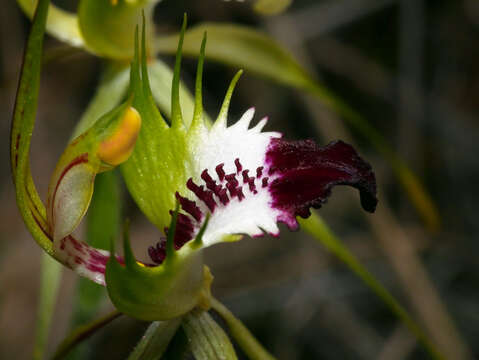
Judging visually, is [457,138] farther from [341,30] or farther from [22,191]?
[22,191]

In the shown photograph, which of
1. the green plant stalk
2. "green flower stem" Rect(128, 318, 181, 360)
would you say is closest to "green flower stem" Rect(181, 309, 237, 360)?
"green flower stem" Rect(128, 318, 181, 360)

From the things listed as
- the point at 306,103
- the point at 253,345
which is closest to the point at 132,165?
the point at 253,345

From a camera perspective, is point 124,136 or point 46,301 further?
point 46,301

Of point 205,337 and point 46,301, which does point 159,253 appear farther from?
point 46,301

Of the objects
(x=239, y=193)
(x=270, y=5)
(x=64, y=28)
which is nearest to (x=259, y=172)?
(x=239, y=193)

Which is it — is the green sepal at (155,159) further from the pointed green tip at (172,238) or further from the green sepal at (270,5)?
the green sepal at (270,5)

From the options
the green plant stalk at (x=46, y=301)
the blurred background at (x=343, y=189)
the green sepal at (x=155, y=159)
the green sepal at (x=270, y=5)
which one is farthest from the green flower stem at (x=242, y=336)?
the blurred background at (x=343, y=189)
